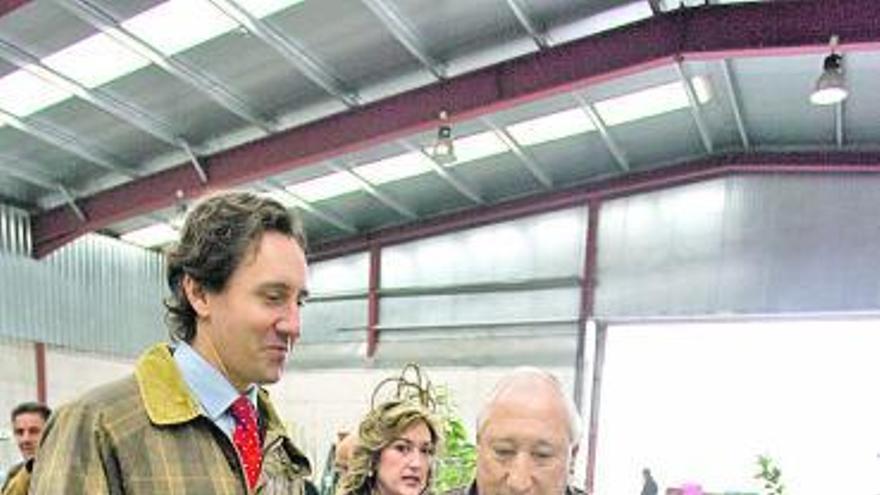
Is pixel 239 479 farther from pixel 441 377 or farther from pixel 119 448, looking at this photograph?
pixel 441 377

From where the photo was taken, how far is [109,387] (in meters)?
1.36

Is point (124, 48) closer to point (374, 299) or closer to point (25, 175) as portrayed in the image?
point (25, 175)

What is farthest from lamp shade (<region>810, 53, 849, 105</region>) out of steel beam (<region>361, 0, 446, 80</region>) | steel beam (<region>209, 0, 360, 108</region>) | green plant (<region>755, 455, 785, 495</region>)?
green plant (<region>755, 455, 785, 495</region>)

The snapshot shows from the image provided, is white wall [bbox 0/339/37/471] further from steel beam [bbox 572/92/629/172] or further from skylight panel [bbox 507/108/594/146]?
steel beam [bbox 572/92/629/172]

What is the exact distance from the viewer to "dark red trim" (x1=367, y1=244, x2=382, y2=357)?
448 inches

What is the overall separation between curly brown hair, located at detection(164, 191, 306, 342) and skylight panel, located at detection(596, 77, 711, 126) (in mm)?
7148

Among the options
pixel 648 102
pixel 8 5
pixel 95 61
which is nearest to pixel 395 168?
pixel 648 102

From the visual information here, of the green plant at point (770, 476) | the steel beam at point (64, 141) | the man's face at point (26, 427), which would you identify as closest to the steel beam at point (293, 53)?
the steel beam at point (64, 141)

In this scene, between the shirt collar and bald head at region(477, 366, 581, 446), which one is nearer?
the shirt collar

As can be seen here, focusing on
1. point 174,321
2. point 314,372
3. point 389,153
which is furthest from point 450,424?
point 174,321

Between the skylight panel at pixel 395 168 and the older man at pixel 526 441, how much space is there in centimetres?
773

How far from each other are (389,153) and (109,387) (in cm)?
809

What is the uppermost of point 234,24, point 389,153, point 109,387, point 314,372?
point 234,24

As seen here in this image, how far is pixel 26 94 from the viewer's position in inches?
301
